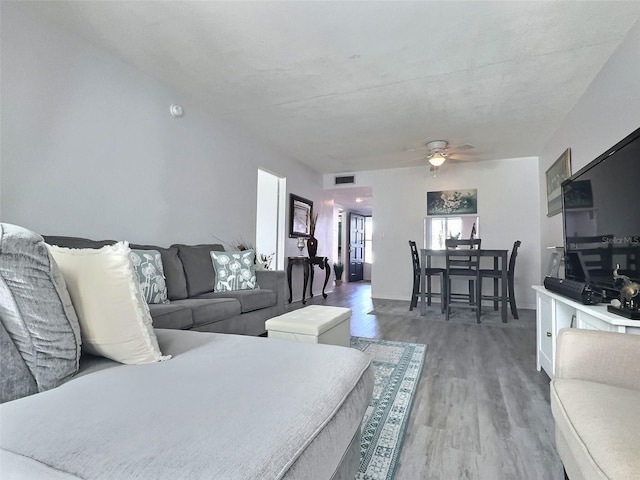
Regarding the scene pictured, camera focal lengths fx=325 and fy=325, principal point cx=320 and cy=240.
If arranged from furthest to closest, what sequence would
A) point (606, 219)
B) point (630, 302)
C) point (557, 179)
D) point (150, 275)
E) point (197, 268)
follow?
1. point (557, 179)
2. point (197, 268)
3. point (150, 275)
4. point (606, 219)
5. point (630, 302)

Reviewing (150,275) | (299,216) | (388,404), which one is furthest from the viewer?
(299,216)

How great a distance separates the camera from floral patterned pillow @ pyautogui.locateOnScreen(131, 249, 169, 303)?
2.26 metres

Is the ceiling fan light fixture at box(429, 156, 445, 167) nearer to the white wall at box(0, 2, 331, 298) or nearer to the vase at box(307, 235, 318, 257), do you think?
the vase at box(307, 235, 318, 257)

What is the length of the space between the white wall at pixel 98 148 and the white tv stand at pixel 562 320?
9.78 feet

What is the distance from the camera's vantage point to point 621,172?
1.52 metres

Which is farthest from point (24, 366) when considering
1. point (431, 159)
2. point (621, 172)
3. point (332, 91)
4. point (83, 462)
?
point (431, 159)

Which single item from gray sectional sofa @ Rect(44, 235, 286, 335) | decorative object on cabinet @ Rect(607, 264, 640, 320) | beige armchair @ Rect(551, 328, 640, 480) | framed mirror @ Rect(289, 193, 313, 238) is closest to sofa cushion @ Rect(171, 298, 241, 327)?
gray sectional sofa @ Rect(44, 235, 286, 335)

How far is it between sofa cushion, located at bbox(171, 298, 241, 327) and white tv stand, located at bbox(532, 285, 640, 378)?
2.00 metres

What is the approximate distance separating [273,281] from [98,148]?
180 centimetres

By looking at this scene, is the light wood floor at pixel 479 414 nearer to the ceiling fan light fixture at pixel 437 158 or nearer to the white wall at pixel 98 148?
the white wall at pixel 98 148

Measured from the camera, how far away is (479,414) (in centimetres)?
168

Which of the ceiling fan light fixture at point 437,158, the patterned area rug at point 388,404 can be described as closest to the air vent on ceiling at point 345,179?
the ceiling fan light fixture at point 437,158

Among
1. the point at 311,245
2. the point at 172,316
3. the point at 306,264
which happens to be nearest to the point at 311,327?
the point at 172,316

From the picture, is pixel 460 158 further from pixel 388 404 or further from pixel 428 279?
pixel 388 404
